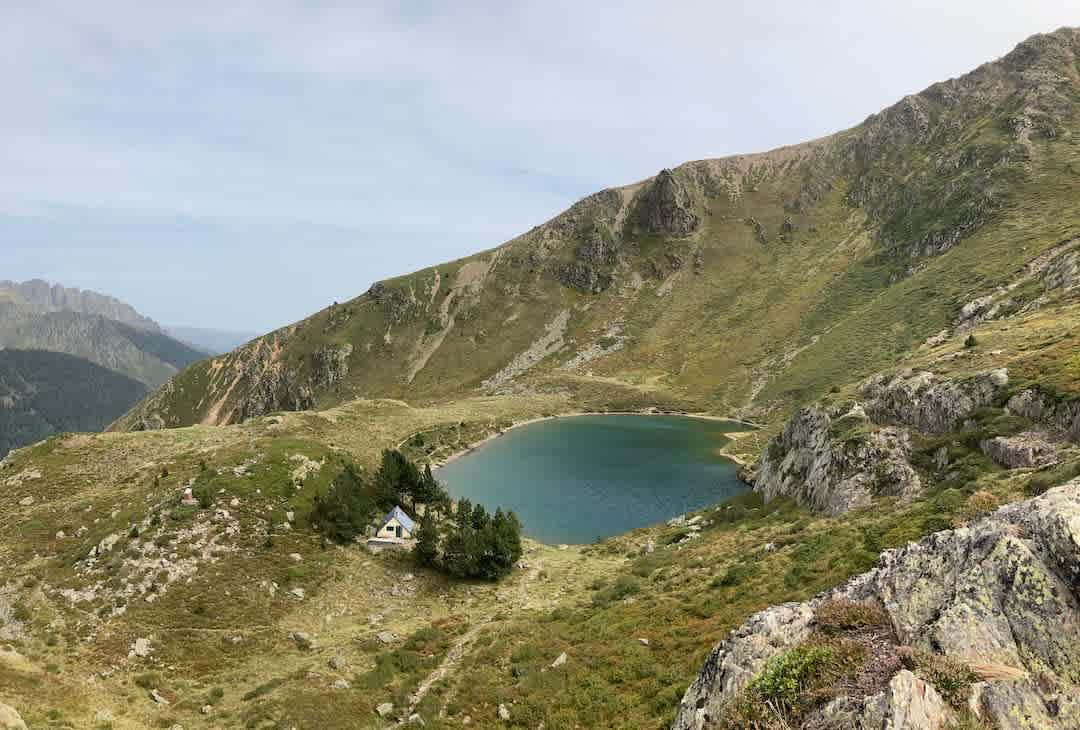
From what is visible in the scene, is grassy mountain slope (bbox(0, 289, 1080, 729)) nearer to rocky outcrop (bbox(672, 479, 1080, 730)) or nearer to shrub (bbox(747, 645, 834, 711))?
rocky outcrop (bbox(672, 479, 1080, 730))

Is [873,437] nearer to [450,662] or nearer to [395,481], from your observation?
[450,662]

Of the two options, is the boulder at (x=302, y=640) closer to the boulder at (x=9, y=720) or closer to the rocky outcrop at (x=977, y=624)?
the boulder at (x=9, y=720)

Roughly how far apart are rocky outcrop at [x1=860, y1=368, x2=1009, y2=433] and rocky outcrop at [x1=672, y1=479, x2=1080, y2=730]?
95.4 ft

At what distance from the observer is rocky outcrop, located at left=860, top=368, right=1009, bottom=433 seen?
127ft

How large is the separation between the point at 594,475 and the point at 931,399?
51.1m

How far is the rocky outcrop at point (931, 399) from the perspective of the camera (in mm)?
38844

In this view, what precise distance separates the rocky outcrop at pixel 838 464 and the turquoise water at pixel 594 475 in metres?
19.0

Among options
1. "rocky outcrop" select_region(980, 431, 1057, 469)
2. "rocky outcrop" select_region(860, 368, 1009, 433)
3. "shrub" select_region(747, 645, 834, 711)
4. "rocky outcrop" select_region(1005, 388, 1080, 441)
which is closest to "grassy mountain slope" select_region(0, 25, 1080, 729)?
"rocky outcrop" select_region(1005, 388, 1080, 441)

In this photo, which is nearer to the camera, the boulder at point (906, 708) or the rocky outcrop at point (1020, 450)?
the boulder at point (906, 708)

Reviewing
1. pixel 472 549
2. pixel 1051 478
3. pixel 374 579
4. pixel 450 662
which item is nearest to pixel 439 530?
pixel 472 549

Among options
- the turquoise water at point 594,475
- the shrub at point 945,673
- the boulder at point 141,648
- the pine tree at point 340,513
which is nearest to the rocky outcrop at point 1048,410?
the shrub at point 945,673

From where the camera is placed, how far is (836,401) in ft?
174

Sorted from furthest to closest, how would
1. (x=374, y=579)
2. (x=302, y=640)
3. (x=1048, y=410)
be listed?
(x=374, y=579) → (x=302, y=640) → (x=1048, y=410)

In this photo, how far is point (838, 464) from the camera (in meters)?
42.5
